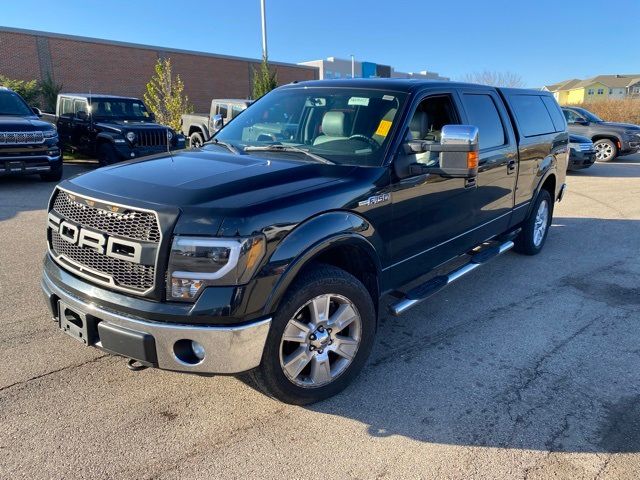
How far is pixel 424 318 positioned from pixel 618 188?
9.93 m

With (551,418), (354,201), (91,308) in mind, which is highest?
(354,201)

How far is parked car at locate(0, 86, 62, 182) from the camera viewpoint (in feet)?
30.1

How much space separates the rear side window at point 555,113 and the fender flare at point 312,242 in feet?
14.4

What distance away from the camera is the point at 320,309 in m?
2.84

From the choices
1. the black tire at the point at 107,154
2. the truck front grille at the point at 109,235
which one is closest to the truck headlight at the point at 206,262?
the truck front grille at the point at 109,235

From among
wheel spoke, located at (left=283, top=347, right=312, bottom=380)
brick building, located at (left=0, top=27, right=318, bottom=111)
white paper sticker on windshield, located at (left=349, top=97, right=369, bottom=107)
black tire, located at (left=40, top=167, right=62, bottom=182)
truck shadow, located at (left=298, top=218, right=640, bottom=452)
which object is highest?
brick building, located at (left=0, top=27, right=318, bottom=111)

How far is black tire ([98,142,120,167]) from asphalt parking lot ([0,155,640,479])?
742 centimetres

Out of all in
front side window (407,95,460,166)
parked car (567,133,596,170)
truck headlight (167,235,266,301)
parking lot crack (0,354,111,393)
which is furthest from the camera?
parked car (567,133,596,170)

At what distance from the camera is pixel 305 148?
3574mm

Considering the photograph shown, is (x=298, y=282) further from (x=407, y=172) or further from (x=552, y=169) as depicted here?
(x=552, y=169)

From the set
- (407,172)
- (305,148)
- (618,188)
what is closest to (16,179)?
(305,148)

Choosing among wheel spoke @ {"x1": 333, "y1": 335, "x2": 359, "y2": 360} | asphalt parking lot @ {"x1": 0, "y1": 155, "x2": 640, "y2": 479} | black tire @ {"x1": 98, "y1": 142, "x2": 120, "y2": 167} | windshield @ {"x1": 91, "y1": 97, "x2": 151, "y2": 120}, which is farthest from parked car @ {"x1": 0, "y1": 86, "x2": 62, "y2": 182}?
wheel spoke @ {"x1": 333, "y1": 335, "x2": 359, "y2": 360}

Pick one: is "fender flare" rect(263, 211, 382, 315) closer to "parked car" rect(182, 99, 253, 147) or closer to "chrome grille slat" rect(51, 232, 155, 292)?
"chrome grille slat" rect(51, 232, 155, 292)

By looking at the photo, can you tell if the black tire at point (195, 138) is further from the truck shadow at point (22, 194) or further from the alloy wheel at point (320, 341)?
the alloy wheel at point (320, 341)
